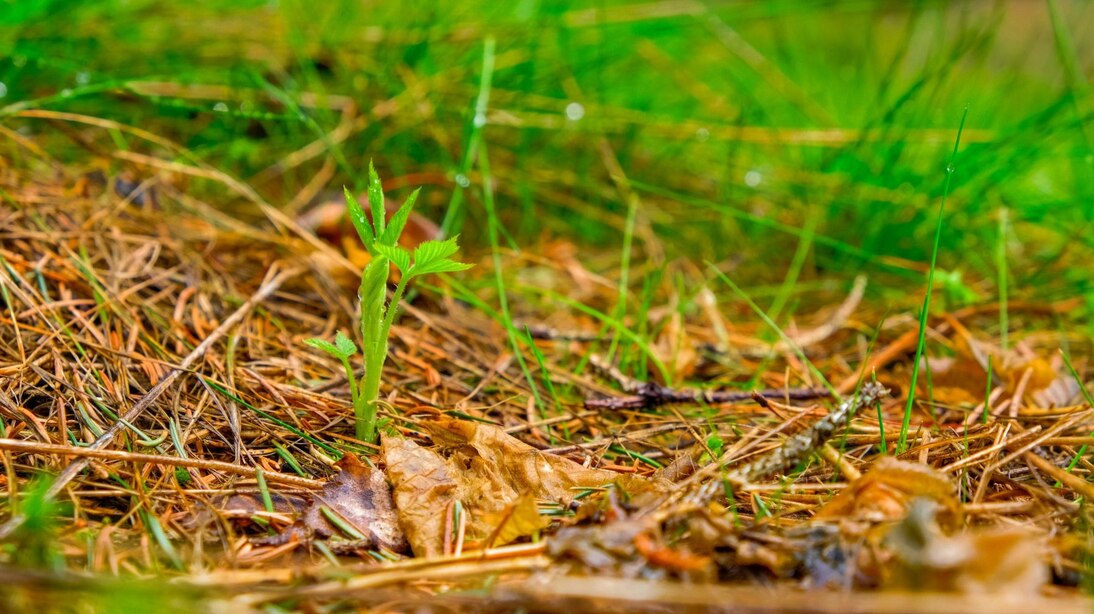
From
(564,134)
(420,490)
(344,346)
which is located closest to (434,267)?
(344,346)

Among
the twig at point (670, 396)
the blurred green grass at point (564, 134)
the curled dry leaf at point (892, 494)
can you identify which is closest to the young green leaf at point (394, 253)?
the twig at point (670, 396)

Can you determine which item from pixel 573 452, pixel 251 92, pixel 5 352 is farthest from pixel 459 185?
pixel 5 352

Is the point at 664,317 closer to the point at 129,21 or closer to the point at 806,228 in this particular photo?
the point at 806,228

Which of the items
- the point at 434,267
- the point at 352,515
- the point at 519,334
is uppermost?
the point at 434,267

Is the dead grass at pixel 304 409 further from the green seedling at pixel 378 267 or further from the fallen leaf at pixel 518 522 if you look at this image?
the green seedling at pixel 378 267

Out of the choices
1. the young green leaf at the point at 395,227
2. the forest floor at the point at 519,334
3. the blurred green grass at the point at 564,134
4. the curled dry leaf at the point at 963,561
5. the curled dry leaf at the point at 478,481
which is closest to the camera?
the curled dry leaf at the point at 963,561

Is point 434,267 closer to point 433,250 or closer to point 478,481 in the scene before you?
point 433,250

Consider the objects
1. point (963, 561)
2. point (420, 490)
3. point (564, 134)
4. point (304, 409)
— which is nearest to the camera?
point (963, 561)

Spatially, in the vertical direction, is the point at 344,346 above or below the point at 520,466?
above
